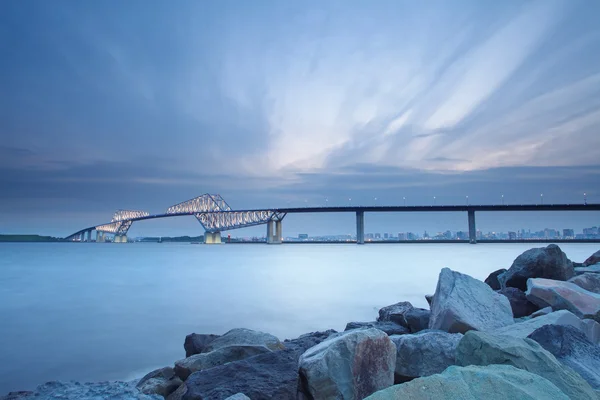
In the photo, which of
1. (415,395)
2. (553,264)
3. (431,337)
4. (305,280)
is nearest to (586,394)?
(415,395)

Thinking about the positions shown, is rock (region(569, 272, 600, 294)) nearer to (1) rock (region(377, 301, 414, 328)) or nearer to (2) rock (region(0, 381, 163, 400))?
(1) rock (region(377, 301, 414, 328))

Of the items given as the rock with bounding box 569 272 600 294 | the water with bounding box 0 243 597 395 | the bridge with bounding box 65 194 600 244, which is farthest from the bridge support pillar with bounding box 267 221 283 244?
the rock with bounding box 569 272 600 294

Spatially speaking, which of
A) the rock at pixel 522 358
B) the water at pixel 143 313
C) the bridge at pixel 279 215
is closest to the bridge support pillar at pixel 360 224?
the bridge at pixel 279 215

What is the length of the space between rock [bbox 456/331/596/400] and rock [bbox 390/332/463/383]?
1.85 ft

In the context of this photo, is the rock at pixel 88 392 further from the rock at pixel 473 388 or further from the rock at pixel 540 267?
the rock at pixel 540 267

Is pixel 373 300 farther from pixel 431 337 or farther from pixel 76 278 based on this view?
pixel 76 278

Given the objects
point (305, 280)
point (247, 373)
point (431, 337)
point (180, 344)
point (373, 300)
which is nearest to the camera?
point (247, 373)

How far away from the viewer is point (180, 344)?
7.39 metres

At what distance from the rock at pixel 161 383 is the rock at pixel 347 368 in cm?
180

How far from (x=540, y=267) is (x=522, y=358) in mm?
6136

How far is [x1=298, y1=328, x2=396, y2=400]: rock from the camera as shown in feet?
9.27

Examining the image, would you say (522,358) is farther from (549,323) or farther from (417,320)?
(417,320)

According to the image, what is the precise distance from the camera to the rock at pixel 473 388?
70.6 inches

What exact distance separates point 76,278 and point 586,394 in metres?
21.8
